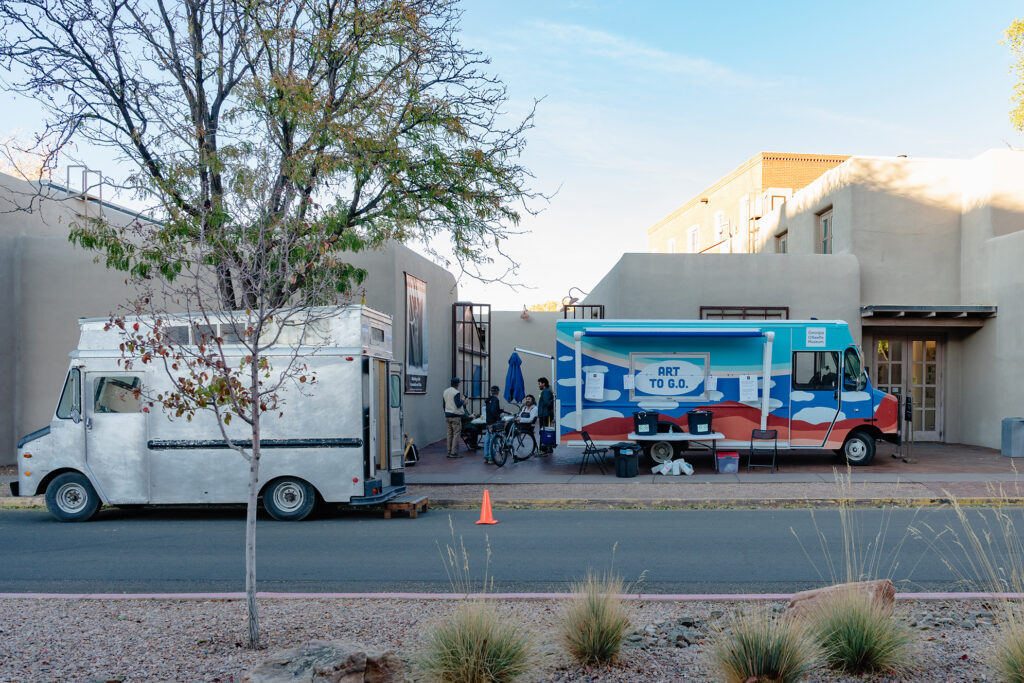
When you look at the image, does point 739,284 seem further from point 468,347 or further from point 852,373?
point 468,347

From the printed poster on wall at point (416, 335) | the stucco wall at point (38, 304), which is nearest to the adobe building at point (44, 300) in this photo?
the stucco wall at point (38, 304)

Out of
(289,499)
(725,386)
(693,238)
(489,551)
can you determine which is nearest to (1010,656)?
(489,551)

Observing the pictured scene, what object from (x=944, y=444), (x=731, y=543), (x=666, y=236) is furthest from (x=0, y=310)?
(x=666, y=236)

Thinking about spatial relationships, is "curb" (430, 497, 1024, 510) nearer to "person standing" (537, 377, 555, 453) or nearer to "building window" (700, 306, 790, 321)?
"person standing" (537, 377, 555, 453)

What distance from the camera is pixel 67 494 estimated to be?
12.0 metres

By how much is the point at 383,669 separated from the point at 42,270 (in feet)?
57.7

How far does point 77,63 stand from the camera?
42.3 feet

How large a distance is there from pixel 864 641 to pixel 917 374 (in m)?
19.7

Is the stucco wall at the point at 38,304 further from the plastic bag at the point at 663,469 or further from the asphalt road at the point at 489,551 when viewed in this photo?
the plastic bag at the point at 663,469

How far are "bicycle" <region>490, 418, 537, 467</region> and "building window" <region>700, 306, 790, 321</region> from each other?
5.96 metres

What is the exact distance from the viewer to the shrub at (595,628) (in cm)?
507

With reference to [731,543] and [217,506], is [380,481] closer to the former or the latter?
[217,506]

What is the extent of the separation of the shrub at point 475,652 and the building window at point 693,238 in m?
42.4

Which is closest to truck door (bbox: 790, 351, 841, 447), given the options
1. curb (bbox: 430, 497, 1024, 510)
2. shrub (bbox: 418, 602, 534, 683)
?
curb (bbox: 430, 497, 1024, 510)
